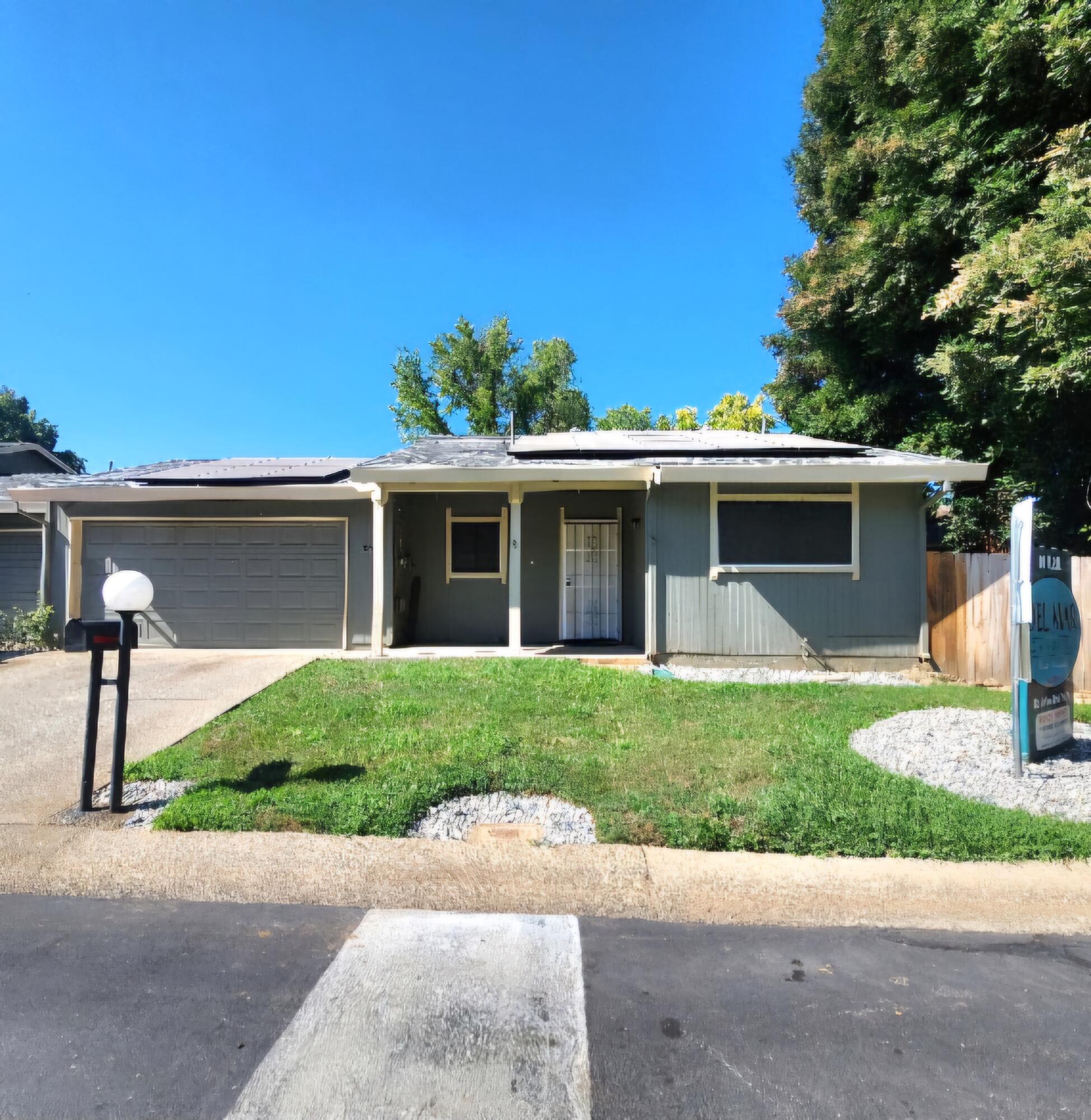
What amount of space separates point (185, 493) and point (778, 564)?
8647 millimetres

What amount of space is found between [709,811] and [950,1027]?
1.94m

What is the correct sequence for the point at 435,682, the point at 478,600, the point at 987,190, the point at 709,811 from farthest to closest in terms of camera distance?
1. the point at 478,600
2. the point at 987,190
3. the point at 435,682
4. the point at 709,811

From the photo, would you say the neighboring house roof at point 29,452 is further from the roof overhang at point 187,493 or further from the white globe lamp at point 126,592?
the white globe lamp at point 126,592

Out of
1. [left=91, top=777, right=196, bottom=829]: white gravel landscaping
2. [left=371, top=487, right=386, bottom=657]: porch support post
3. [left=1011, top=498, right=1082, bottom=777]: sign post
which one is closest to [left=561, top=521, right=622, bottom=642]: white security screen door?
[left=371, top=487, right=386, bottom=657]: porch support post

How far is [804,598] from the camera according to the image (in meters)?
10.0

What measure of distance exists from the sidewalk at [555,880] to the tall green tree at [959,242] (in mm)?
7313

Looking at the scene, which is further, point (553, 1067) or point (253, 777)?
point (253, 777)

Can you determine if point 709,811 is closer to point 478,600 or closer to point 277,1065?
point 277,1065

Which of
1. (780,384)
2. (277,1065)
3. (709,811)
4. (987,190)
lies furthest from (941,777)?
(780,384)

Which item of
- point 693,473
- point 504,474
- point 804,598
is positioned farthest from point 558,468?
point 804,598

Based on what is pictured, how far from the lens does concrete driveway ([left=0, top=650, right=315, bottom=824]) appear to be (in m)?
5.25

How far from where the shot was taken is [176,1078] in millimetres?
2412

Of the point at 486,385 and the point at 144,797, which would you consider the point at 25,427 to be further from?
the point at 144,797

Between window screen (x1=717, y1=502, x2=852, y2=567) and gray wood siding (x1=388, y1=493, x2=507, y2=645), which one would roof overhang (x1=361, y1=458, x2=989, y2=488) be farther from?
gray wood siding (x1=388, y1=493, x2=507, y2=645)
